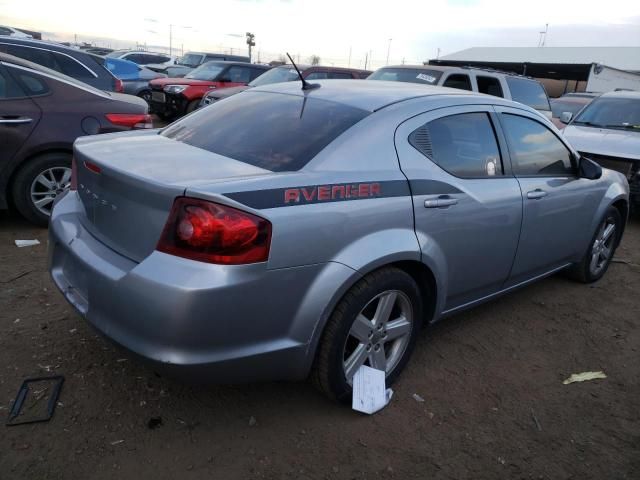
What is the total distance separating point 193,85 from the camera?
12.0m

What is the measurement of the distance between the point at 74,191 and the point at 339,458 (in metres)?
2.06

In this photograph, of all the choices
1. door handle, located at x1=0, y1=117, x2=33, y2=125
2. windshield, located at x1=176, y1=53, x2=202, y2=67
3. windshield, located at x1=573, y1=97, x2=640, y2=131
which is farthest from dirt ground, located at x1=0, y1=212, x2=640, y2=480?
windshield, located at x1=176, y1=53, x2=202, y2=67

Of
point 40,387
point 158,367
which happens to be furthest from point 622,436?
point 40,387

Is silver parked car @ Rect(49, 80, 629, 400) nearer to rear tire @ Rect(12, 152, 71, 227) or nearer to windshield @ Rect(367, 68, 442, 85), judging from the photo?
rear tire @ Rect(12, 152, 71, 227)

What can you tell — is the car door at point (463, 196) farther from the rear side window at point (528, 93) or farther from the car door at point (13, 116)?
the rear side window at point (528, 93)

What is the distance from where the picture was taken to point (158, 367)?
7.06 ft

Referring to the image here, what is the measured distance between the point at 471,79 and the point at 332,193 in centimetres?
720

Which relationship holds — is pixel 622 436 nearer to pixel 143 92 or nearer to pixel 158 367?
pixel 158 367

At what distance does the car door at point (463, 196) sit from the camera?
2.80 meters

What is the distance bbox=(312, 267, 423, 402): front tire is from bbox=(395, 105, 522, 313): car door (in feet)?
0.88

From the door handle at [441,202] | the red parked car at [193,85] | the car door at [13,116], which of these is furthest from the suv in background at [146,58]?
the door handle at [441,202]

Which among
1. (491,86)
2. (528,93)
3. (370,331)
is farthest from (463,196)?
(528,93)

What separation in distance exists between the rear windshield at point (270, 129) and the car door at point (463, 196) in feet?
1.29

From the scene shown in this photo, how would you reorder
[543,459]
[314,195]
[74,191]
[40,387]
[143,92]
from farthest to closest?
1. [143,92]
2. [74,191]
3. [40,387]
4. [543,459]
5. [314,195]
